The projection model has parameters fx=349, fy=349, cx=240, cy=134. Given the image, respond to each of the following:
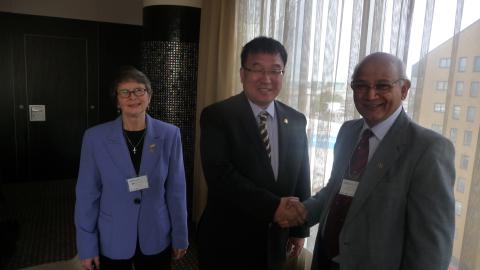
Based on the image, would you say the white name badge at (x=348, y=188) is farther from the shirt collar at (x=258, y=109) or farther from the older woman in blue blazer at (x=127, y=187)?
the older woman in blue blazer at (x=127, y=187)

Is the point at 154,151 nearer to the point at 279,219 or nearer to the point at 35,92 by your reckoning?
the point at 279,219

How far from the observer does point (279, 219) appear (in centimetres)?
152

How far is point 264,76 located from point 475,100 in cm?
87

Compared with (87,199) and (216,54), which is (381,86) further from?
(216,54)

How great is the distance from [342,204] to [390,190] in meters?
0.29

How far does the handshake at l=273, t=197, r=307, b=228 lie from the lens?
1.51 m

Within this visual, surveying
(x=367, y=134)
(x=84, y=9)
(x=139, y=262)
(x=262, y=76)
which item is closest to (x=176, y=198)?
(x=139, y=262)

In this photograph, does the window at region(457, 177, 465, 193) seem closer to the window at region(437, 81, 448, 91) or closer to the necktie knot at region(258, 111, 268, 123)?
the window at region(437, 81, 448, 91)

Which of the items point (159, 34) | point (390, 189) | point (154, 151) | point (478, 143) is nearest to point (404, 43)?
point (478, 143)

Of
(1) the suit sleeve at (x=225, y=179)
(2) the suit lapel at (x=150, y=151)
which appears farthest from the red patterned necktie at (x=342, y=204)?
(2) the suit lapel at (x=150, y=151)

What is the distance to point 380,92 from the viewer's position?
1.26m

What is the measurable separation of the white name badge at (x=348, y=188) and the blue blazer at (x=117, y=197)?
0.91 meters

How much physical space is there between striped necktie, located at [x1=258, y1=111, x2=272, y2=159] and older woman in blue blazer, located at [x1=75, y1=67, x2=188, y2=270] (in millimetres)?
514

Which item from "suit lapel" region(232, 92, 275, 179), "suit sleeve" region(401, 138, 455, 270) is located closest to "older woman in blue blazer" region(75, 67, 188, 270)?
"suit lapel" region(232, 92, 275, 179)
